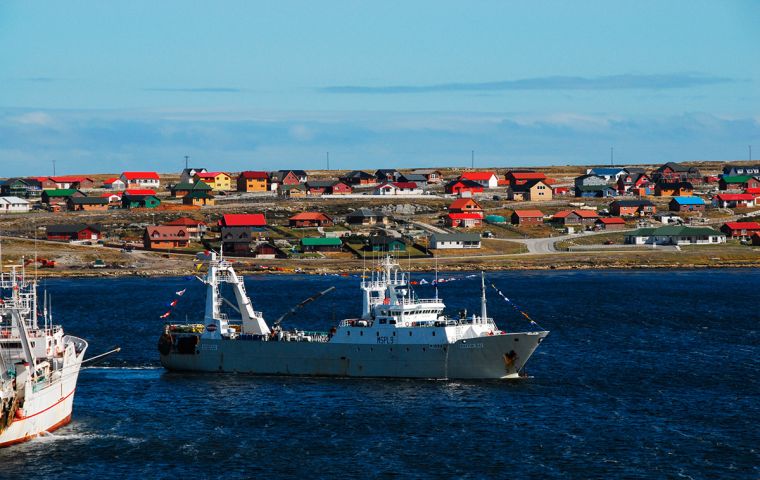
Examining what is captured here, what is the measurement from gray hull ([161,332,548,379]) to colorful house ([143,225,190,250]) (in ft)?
269

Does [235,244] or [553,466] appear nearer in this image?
[553,466]

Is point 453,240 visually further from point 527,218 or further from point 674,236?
point 674,236

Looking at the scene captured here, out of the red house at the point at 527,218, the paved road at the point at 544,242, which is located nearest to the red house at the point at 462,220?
the red house at the point at 527,218

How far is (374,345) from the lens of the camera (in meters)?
76.6

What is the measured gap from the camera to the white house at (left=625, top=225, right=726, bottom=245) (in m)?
170

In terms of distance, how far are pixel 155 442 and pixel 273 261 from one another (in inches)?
3649

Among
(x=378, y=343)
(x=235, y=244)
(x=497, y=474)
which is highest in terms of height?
(x=235, y=244)

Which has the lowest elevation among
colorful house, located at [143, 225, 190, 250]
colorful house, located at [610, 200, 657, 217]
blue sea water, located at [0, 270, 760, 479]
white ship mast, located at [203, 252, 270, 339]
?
blue sea water, located at [0, 270, 760, 479]

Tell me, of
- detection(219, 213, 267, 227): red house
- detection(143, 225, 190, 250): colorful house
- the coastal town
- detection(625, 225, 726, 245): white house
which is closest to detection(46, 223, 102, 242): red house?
the coastal town

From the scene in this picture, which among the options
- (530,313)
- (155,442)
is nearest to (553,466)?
(155,442)

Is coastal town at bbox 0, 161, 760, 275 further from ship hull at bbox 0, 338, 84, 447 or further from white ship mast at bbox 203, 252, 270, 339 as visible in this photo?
ship hull at bbox 0, 338, 84, 447

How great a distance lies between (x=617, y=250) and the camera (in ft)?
538

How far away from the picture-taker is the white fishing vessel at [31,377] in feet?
195

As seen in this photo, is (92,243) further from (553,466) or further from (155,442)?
(553,466)
